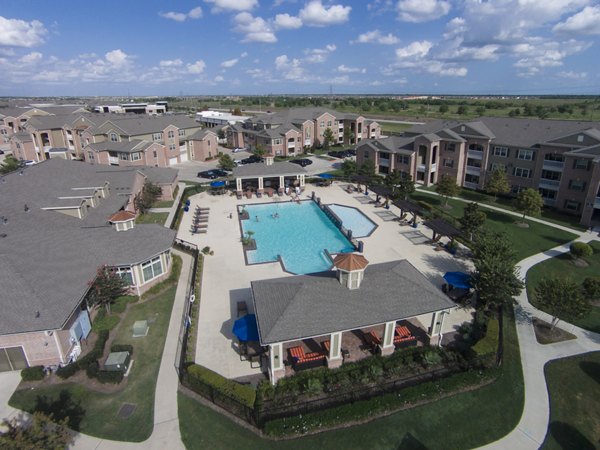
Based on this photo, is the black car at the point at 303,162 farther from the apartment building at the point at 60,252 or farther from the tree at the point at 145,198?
→ the apartment building at the point at 60,252

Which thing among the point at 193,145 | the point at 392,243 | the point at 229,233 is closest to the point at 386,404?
the point at 392,243

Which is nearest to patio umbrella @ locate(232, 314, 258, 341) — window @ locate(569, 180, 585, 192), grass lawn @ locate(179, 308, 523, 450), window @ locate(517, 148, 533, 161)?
grass lawn @ locate(179, 308, 523, 450)

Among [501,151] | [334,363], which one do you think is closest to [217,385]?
[334,363]

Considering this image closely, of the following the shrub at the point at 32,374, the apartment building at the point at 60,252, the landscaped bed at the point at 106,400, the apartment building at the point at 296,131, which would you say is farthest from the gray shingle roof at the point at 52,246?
the apartment building at the point at 296,131

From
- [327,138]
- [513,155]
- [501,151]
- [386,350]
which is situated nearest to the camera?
[386,350]

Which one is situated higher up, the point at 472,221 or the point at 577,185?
the point at 577,185

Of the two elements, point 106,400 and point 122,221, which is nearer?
point 106,400

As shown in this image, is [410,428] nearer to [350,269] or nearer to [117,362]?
[350,269]
